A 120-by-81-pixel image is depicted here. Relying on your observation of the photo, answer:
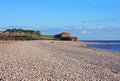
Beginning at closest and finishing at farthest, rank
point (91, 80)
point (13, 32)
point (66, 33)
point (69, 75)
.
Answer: point (91, 80), point (69, 75), point (13, 32), point (66, 33)

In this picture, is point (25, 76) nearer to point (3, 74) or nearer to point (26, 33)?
point (3, 74)

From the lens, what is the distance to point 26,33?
175 meters

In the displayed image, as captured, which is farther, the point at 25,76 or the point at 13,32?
the point at 13,32

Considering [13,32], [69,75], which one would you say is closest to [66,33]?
[13,32]

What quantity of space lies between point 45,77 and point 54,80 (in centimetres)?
91

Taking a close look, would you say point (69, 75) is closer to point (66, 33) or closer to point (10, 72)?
point (10, 72)

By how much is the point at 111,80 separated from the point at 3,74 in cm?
641

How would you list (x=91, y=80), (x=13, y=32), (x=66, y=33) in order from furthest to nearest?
(x=66, y=33), (x=13, y=32), (x=91, y=80)

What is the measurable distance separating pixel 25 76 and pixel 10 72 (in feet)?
5.62

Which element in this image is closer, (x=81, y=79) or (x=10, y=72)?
(x=81, y=79)

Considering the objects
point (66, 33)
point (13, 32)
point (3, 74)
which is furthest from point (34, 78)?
point (66, 33)

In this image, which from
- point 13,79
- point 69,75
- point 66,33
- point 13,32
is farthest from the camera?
point 66,33

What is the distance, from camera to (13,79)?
1544 centimetres

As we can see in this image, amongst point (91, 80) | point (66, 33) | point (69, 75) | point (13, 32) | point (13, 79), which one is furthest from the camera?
point (66, 33)
